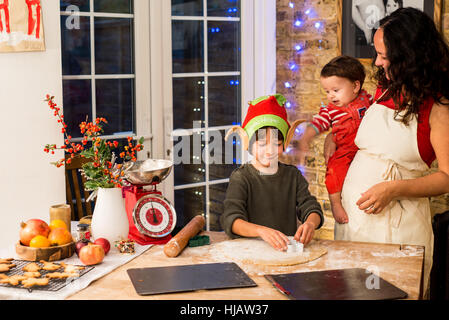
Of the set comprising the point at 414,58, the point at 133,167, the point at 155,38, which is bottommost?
the point at 133,167

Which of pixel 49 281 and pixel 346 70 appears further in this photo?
pixel 346 70

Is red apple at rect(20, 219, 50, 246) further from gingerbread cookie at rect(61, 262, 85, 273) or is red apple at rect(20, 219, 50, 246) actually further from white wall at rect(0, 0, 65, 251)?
white wall at rect(0, 0, 65, 251)

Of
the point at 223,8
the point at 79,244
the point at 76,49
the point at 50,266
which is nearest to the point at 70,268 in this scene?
the point at 50,266

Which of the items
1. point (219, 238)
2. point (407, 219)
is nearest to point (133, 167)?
point (219, 238)

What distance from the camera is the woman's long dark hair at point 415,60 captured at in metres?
2.27

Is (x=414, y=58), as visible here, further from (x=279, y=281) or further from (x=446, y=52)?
(x=279, y=281)

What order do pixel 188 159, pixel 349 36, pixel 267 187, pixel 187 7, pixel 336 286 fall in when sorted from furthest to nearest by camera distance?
pixel 188 159
pixel 187 7
pixel 349 36
pixel 267 187
pixel 336 286

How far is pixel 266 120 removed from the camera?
7.32 ft

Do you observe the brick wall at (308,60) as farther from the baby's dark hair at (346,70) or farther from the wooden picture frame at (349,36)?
the baby's dark hair at (346,70)

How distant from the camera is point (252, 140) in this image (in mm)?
2283

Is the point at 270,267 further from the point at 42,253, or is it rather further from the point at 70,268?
the point at 42,253

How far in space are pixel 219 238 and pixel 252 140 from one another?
41cm

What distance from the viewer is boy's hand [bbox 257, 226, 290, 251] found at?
6.71 ft

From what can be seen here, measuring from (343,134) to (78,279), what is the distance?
1501 millimetres
